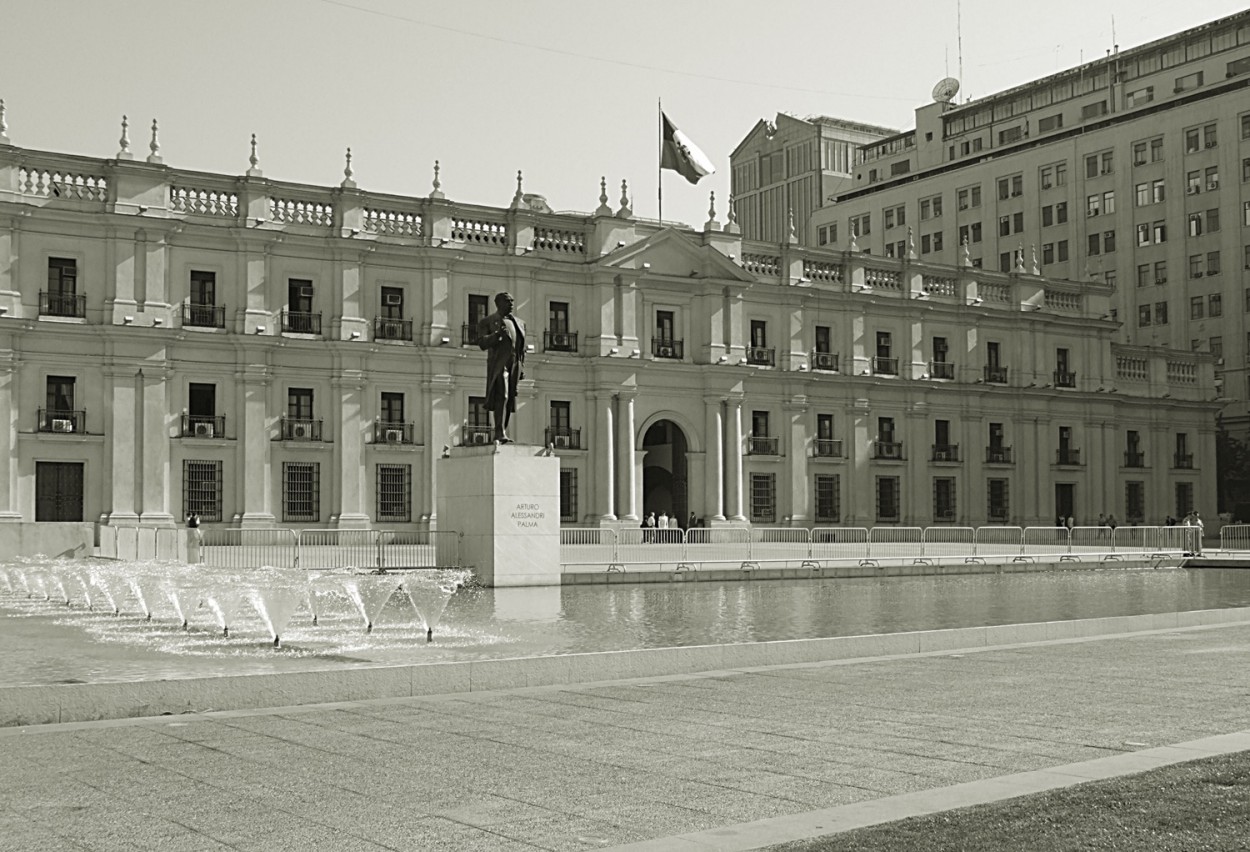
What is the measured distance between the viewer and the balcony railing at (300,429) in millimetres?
46188

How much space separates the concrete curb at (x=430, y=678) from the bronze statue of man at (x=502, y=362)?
11870mm

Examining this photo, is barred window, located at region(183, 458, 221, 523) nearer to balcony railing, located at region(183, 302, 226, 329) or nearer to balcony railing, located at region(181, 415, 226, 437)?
balcony railing, located at region(181, 415, 226, 437)

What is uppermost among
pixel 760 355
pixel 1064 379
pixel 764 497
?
pixel 760 355

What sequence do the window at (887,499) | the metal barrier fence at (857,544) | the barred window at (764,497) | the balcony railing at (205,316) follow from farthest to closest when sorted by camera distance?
the window at (887,499), the barred window at (764,497), the balcony railing at (205,316), the metal barrier fence at (857,544)

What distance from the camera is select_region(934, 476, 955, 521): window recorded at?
200 feet

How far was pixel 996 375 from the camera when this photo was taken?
208 feet

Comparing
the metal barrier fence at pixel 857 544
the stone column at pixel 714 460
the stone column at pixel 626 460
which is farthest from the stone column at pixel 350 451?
the stone column at pixel 714 460

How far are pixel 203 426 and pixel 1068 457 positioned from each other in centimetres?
4113

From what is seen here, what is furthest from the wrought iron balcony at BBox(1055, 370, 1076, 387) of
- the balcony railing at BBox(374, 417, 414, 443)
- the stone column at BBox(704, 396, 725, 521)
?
the balcony railing at BBox(374, 417, 414, 443)

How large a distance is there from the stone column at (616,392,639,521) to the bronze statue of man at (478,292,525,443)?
26103 millimetres

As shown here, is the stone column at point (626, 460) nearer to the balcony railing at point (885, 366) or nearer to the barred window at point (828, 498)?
the barred window at point (828, 498)

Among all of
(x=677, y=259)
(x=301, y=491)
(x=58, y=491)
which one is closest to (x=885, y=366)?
(x=677, y=259)

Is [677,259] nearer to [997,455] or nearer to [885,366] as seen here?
[885,366]

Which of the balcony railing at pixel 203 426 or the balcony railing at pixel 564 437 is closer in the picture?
the balcony railing at pixel 203 426
